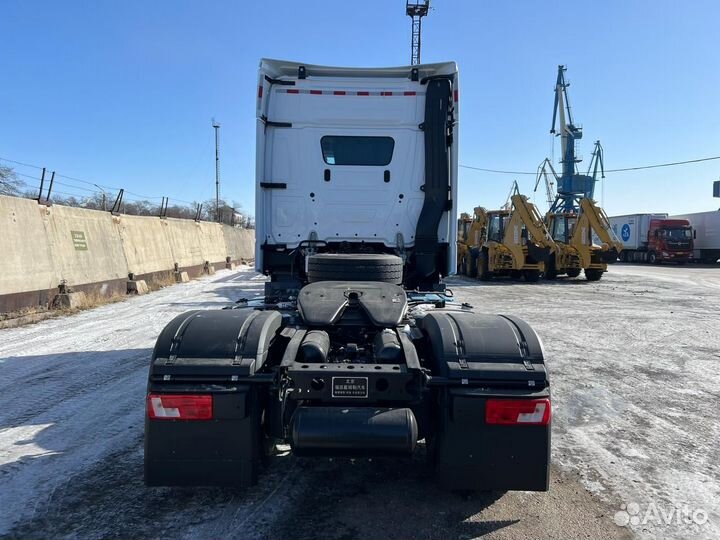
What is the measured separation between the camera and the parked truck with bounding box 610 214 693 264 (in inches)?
1346

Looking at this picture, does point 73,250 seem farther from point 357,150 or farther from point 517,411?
point 517,411

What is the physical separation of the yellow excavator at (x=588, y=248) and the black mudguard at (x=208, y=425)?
19.4 metres

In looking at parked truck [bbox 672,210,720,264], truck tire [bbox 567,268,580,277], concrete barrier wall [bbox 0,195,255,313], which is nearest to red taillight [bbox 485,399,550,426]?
concrete barrier wall [bbox 0,195,255,313]

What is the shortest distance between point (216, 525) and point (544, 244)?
18.8 metres

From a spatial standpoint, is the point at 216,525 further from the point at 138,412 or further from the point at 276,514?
the point at 138,412

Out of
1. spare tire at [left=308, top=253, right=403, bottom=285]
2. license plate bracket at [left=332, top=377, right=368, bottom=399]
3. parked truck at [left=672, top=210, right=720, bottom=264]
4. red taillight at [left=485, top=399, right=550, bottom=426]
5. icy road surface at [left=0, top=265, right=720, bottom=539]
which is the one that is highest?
parked truck at [left=672, top=210, right=720, bottom=264]

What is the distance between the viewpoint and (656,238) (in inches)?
1378

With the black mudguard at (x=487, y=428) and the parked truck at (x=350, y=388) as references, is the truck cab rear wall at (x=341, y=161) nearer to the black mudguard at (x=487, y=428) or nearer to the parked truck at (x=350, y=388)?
the parked truck at (x=350, y=388)

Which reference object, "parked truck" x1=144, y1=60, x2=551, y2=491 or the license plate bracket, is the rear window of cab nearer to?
"parked truck" x1=144, y1=60, x2=551, y2=491

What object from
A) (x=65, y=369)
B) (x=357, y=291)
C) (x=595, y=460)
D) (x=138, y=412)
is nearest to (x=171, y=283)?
(x=65, y=369)

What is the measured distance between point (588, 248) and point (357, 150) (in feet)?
55.0

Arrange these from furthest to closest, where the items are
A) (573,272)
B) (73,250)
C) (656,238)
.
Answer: (656,238) → (573,272) → (73,250)

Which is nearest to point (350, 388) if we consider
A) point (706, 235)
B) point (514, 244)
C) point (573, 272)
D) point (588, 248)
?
point (514, 244)

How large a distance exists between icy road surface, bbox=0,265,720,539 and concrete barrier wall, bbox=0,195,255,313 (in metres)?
3.05
